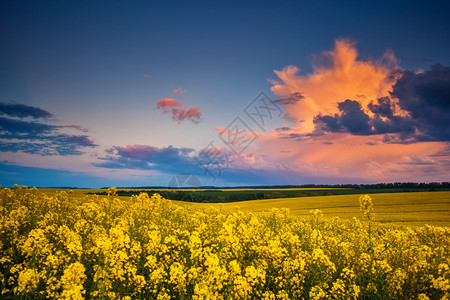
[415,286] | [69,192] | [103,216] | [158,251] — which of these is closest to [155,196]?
[103,216]

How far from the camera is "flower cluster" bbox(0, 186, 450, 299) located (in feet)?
13.6

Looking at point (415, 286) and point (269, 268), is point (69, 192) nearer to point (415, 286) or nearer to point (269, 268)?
point (269, 268)

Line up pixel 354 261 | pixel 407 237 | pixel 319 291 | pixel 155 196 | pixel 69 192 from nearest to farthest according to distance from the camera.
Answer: pixel 319 291, pixel 354 261, pixel 407 237, pixel 155 196, pixel 69 192

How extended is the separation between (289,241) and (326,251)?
129 centimetres

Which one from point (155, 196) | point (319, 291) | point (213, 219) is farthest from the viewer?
point (155, 196)

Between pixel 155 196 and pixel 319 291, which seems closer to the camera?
pixel 319 291

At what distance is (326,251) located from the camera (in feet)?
21.6

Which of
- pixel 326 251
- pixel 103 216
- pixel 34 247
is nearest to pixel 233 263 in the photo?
pixel 326 251

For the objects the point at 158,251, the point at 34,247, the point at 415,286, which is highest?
the point at 34,247

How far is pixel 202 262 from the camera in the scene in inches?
214

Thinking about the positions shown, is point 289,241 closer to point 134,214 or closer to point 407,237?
point 407,237

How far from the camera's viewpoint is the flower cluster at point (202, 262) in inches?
163

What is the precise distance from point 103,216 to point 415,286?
8749 millimetres

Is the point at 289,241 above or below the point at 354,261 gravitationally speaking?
above
